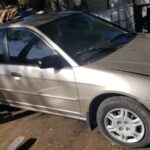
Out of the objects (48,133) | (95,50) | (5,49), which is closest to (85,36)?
(95,50)

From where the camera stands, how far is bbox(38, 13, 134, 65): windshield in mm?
4469

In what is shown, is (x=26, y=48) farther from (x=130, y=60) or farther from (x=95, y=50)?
(x=130, y=60)

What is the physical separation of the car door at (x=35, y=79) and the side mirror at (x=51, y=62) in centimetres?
6

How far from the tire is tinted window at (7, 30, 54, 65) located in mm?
1074

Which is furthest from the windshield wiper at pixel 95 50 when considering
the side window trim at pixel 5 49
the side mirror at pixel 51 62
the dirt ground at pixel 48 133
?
the side window trim at pixel 5 49

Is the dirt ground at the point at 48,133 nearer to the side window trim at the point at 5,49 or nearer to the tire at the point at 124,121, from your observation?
the tire at the point at 124,121

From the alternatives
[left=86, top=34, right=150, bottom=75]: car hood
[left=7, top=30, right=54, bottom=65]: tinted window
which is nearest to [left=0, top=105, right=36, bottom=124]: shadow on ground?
[left=7, top=30, right=54, bottom=65]: tinted window

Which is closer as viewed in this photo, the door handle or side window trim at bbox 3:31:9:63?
the door handle

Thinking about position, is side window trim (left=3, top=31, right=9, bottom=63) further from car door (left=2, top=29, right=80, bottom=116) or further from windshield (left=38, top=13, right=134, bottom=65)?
windshield (left=38, top=13, right=134, bottom=65)

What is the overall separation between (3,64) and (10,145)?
121cm

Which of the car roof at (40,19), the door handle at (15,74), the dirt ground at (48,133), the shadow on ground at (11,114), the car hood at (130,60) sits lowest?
the shadow on ground at (11,114)

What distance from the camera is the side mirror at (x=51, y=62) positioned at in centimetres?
431

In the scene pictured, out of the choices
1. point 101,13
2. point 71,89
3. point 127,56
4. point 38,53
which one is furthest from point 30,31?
point 101,13

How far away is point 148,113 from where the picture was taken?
3859 millimetres
